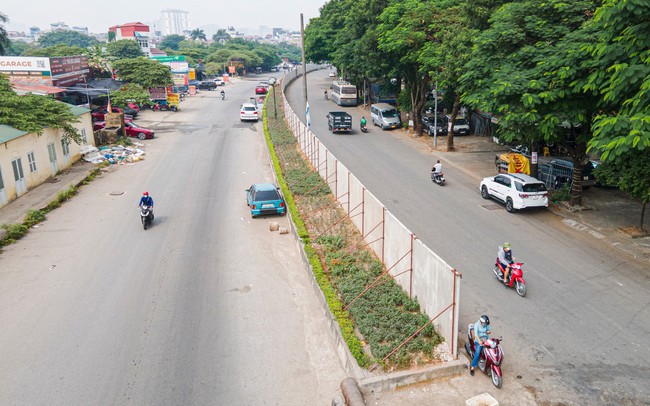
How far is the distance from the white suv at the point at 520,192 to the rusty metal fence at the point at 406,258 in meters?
7.12

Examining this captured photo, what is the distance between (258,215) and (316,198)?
3.31m

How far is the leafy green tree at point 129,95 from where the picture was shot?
5012 cm

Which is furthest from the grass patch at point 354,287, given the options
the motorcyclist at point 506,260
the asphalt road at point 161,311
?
the motorcyclist at point 506,260

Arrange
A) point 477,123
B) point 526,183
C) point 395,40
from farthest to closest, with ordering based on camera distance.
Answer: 1. point 477,123
2. point 395,40
3. point 526,183

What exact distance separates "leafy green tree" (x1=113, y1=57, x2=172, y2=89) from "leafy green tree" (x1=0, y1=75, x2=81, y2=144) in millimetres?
27423

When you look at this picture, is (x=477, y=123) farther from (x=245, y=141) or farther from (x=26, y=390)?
(x=26, y=390)

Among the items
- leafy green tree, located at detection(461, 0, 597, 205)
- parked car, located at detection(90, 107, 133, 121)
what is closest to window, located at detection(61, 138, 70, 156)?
parked car, located at detection(90, 107, 133, 121)

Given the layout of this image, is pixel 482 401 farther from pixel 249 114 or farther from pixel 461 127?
pixel 249 114

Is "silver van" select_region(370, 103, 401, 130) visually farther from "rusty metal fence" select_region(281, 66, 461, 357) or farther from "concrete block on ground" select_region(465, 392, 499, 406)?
"concrete block on ground" select_region(465, 392, 499, 406)

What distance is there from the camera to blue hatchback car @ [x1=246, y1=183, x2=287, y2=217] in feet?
74.9

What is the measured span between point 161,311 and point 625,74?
15.6 m

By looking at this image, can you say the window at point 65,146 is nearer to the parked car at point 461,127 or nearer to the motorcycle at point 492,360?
the parked car at point 461,127

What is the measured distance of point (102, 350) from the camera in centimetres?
1258

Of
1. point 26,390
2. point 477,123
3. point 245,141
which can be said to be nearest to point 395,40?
point 477,123
